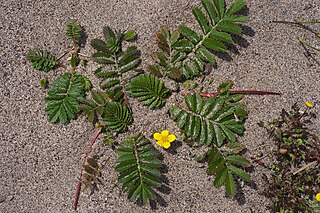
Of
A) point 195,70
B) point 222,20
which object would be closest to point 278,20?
point 222,20

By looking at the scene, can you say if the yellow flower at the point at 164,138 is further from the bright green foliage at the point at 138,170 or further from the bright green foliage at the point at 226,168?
the bright green foliage at the point at 226,168

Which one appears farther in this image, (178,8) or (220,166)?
(178,8)

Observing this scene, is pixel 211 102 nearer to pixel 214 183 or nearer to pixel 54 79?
pixel 214 183

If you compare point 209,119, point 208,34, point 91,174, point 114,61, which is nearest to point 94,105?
point 114,61

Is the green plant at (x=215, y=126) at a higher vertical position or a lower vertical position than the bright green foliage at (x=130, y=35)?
lower

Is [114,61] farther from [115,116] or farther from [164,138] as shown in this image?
[164,138]

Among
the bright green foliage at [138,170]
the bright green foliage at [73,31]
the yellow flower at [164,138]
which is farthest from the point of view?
the bright green foliage at [73,31]

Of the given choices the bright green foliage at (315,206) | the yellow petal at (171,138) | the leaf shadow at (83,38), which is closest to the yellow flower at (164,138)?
the yellow petal at (171,138)

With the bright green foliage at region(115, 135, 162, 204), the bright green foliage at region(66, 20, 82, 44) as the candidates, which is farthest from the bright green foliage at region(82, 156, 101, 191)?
the bright green foliage at region(66, 20, 82, 44)
